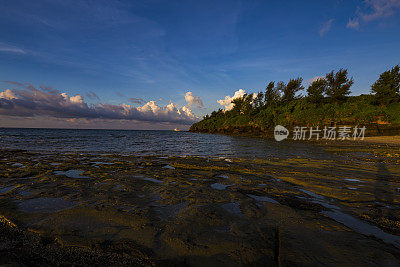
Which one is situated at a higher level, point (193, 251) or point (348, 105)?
point (348, 105)

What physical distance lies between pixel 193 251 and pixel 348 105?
45.4m

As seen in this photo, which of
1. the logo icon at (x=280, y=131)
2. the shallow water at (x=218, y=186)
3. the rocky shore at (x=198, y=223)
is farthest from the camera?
the logo icon at (x=280, y=131)

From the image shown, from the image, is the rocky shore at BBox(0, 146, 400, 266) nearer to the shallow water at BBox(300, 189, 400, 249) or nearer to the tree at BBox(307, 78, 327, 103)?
the shallow water at BBox(300, 189, 400, 249)

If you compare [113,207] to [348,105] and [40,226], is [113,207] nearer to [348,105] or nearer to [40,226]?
[40,226]

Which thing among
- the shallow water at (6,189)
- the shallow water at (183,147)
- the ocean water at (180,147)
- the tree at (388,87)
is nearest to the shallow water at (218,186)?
the shallow water at (183,147)

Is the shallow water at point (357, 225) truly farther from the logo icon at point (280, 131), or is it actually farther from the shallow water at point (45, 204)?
Result: the logo icon at point (280, 131)

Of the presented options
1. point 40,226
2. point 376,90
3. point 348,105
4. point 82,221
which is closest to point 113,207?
point 82,221

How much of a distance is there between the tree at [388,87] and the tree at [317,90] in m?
9.17

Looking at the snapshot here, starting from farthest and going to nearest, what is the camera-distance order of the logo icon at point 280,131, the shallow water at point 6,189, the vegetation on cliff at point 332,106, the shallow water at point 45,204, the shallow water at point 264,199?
the logo icon at point 280,131, the vegetation on cliff at point 332,106, the shallow water at point 6,189, the shallow water at point 264,199, the shallow water at point 45,204

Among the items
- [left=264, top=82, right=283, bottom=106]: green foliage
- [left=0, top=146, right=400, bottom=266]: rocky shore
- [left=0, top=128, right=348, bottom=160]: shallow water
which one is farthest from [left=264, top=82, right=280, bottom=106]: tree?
[left=0, top=146, right=400, bottom=266]: rocky shore

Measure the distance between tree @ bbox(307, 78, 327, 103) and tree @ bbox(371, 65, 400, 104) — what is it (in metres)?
9.17

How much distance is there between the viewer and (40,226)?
2324mm

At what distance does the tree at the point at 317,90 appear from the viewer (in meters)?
40.8

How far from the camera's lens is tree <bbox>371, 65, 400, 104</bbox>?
3216cm
